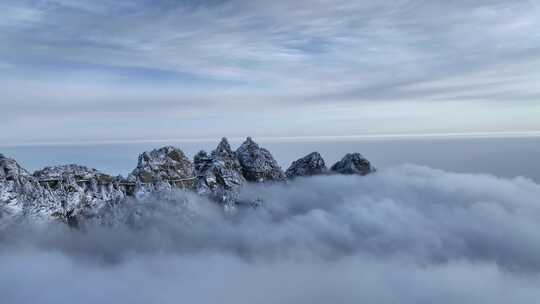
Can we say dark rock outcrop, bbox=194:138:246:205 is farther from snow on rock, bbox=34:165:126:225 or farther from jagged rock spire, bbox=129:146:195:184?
snow on rock, bbox=34:165:126:225

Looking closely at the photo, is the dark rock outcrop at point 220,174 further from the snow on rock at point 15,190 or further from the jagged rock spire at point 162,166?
the snow on rock at point 15,190

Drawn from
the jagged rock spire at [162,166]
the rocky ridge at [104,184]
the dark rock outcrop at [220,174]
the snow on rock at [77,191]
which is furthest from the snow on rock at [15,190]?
the dark rock outcrop at [220,174]

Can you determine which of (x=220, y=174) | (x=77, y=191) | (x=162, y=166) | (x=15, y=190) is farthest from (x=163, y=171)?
(x=15, y=190)

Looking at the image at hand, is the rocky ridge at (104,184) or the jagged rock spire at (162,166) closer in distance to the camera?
the rocky ridge at (104,184)

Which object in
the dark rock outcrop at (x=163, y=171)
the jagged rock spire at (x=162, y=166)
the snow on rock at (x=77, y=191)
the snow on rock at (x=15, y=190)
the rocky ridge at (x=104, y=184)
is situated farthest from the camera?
the jagged rock spire at (x=162, y=166)

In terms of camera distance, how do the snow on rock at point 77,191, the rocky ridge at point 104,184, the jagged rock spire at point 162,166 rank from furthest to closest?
1. the jagged rock spire at point 162,166
2. the snow on rock at point 77,191
3. the rocky ridge at point 104,184

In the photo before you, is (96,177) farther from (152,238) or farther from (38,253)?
(152,238)
